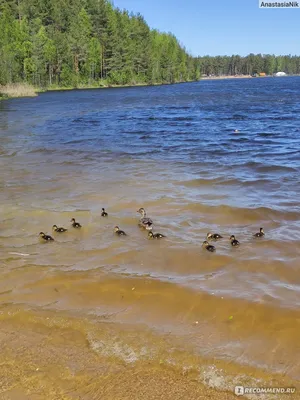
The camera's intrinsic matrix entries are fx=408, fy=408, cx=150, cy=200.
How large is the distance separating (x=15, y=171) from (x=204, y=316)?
406 inches

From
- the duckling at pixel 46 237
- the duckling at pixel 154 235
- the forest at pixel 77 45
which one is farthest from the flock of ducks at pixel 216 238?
the forest at pixel 77 45

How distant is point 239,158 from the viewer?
15484 mm

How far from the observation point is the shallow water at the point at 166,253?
481 centimetres

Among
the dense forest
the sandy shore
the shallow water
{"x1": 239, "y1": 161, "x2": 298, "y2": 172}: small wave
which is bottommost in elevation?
the sandy shore

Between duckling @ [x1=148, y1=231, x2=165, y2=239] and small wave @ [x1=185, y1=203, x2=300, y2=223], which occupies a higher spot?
small wave @ [x1=185, y1=203, x2=300, y2=223]

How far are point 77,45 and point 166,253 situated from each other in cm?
8541

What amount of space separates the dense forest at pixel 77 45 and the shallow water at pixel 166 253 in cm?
4997

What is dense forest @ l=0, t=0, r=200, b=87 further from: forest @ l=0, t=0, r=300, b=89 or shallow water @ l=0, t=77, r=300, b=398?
shallow water @ l=0, t=77, r=300, b=398

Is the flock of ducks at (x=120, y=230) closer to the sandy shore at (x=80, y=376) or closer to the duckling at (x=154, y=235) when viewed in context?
the duckling at (x=154, y=235)

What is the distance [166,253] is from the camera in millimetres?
7129

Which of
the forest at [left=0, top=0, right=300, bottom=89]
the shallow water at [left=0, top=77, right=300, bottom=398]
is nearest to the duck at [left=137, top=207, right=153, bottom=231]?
the shallow water at [left=0, top=77, right=300, bottom=398]

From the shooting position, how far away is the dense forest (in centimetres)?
7412

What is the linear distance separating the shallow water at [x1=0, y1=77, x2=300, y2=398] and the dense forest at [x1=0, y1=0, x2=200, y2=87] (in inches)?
1967

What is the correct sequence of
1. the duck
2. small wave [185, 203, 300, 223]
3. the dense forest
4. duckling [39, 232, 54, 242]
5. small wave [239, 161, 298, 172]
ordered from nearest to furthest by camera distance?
duckling [39, 232, 54, 242] → the duck → small wave [185, 203, 300, 223] → small wave [239, 161, 298, 172] → the dense forest
